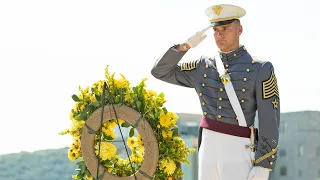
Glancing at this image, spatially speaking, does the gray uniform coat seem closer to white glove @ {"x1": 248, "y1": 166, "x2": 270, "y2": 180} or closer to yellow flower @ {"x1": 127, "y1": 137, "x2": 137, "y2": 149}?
white glove @ {"x1": 248, "y1": 166, "x2": 270, "y2": 180}

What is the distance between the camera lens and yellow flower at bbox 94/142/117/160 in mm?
5543

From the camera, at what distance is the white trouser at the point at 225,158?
197 inches

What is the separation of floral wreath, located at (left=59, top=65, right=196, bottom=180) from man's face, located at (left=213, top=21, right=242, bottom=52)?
2.28 feet

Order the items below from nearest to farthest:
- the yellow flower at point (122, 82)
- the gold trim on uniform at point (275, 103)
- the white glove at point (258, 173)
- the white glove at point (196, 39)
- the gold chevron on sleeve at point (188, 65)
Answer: the white glove at point (258, 173), the gold trim on uniform at point (275, 103), the white glove at point (196, 39), the gold chevron on sleeve at point (188, 65), the yellow flower at point (122, 82)

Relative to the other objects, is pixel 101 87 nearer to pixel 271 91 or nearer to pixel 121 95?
pixel 121 95

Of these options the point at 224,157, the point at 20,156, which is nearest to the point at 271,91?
the point at 224,157

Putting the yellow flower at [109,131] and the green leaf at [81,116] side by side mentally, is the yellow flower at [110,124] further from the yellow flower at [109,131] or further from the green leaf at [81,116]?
the green leaf at [81,116]

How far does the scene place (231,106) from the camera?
16.7ft

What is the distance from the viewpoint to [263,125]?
5.03m

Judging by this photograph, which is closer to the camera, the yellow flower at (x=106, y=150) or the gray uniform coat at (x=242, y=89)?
the gray uniform coat at (x=242, y=89)

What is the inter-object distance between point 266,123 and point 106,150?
132 centimetres

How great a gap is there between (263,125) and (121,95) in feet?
3.79

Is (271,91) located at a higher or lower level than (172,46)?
lower

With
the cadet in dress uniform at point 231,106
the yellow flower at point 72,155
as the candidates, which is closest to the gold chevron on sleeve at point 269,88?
the cadet in dress uniform at point 231,106
